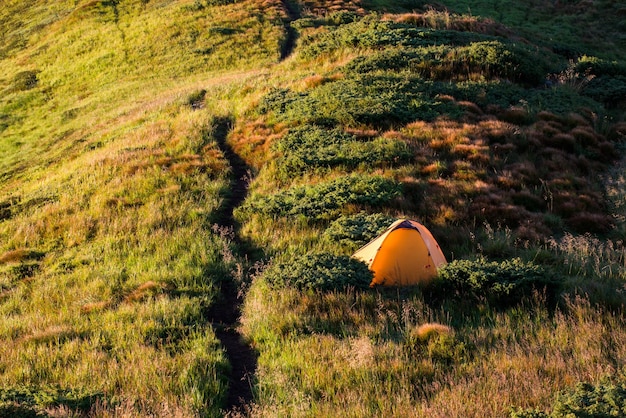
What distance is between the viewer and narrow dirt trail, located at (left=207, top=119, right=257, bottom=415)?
6938mm

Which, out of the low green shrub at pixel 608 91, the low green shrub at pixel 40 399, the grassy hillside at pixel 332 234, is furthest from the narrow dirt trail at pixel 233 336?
the low green shrub at pixel 608 91

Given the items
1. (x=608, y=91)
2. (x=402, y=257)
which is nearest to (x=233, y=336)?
(x=402, y=257)

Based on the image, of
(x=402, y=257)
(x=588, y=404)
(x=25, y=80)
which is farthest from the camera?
(x=25, y=80)

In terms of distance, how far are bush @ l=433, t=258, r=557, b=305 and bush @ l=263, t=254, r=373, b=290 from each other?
4.44 ft

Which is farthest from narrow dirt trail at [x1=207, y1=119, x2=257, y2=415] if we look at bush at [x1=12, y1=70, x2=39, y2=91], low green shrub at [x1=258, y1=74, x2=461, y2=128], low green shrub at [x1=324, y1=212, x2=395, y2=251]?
bush at [x1=12, y1=70, x2=39, y2=91]

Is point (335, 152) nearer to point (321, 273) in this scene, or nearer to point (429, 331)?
point (321, 273)

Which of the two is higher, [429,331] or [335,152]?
[429,331]

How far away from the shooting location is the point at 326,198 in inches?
529

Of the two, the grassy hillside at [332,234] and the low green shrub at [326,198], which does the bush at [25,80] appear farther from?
the low green shrub at [326,198]

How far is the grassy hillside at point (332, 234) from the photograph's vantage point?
21.5ft

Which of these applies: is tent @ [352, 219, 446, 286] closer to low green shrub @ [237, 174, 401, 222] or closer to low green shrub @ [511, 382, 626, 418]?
low green shrub @ [237, 174, 401, 222]

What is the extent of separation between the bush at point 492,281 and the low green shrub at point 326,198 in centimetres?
417

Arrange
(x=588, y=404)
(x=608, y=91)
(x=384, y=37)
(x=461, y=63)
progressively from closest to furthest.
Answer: (x=588, y=404) → (x=461, y=63) → (x=608, y=91) → (x=384, y=37)

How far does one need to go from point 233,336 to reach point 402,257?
11.5 feet
